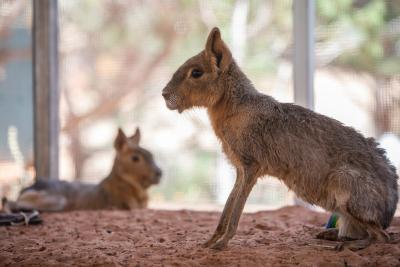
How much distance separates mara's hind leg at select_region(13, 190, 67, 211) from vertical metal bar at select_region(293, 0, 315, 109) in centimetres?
308

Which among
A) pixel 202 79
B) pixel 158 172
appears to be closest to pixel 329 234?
pixel 202 79

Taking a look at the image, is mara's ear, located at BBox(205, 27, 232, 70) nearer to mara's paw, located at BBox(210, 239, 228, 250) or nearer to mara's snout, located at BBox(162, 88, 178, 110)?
mara's snout, located at BBox(162, 88, 178, 110)

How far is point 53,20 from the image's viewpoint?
25.1ft

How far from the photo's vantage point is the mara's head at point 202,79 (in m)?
4.55

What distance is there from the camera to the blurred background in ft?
21.3

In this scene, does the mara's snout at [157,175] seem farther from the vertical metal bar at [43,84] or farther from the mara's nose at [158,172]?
the vertical metal bar at [43,84]

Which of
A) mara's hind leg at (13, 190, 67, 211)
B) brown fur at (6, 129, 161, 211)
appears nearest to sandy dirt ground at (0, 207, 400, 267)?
mara's hind leg at (13, 190, 67, 211)

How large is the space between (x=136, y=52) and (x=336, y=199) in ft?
15.0

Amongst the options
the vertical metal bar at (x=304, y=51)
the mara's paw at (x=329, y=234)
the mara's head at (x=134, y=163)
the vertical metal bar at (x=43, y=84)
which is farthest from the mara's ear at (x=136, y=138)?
the mara's paw at (x=329, y=234)

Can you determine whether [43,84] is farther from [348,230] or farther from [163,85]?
[348,230]

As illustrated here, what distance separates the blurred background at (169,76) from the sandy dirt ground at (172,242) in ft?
4.41

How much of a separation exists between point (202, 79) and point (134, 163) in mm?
3214

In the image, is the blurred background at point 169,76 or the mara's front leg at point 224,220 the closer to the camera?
the mara's front leg at point 224,220

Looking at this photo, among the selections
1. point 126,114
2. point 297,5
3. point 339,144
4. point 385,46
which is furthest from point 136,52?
point 339,144
